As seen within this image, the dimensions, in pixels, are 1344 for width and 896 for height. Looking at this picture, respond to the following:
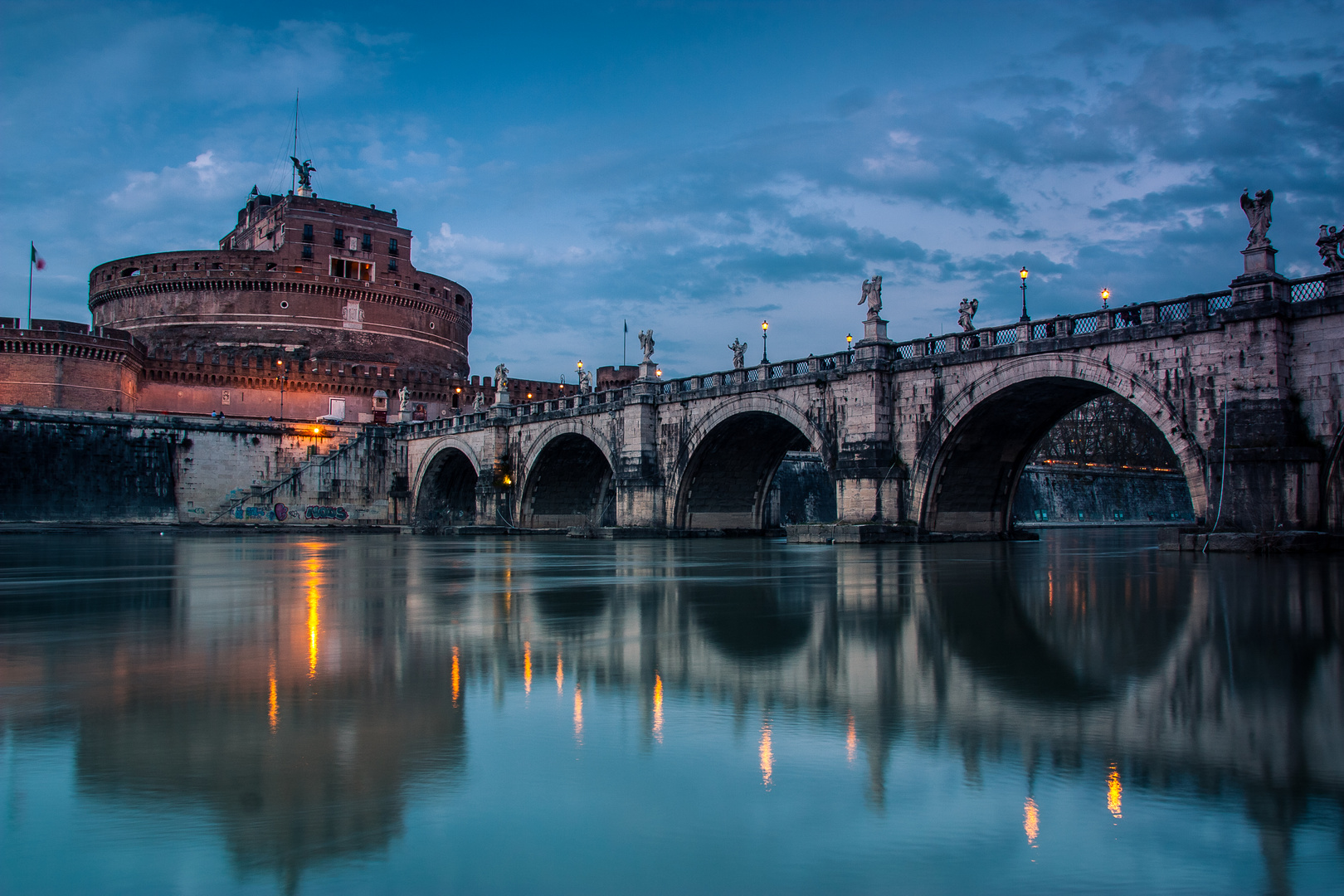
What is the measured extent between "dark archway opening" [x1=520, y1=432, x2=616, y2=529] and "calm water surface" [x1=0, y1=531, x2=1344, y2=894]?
36924mm

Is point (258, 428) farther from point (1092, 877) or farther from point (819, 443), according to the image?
point (1092, 877)

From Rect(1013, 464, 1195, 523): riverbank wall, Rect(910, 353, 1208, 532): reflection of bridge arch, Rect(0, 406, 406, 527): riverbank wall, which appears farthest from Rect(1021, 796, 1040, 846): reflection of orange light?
Rect(1013, 464, 1195, 523): riverbank wall

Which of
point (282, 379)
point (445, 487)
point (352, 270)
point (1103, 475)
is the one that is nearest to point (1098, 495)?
point (1103, 475)

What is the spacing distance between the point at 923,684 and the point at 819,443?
25.9 meters

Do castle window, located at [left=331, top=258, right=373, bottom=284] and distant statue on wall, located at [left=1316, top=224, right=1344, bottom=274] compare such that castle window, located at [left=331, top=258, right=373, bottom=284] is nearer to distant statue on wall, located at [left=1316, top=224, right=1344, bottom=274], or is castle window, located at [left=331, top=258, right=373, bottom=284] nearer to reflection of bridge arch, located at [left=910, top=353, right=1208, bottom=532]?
reflection of bridge arch, located at [left=910, top=353, right=1208, bottom=532]

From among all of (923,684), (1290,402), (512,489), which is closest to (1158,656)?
(923,684)

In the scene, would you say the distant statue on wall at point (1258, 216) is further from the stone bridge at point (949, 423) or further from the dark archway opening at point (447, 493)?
the dark archway opening at point (447, 493)

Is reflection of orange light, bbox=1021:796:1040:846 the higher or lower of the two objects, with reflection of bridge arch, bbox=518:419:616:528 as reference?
lower

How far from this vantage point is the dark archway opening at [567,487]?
4728 cm

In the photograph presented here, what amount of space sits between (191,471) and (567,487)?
20526 millimetres

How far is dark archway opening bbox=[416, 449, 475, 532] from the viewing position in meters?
56.6

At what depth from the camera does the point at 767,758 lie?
4.49 m

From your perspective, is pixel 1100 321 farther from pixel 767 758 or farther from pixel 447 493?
pixel 447 493

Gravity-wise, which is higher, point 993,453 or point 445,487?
point 993,453
